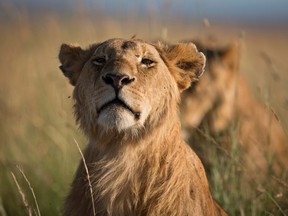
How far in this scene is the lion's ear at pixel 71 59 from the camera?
4.48 m

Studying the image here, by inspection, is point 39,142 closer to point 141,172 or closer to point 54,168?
point 54,168

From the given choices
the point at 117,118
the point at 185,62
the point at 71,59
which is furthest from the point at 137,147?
the point at 71,59

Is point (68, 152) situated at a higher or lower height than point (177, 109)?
lower

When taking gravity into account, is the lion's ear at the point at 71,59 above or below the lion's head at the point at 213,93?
above

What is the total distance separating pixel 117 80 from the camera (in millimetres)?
3768

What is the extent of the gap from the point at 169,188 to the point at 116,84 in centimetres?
70

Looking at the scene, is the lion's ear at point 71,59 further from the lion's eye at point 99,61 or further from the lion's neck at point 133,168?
the lion's neck at point 133,168

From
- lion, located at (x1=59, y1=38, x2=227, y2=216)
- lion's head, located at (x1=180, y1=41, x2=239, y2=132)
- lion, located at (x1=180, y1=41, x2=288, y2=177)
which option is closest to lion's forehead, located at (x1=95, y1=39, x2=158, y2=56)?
lion, located at (x1=59, y1=38, x2=227, y2=216)

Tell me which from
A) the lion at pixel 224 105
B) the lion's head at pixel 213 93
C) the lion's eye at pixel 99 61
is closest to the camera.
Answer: the lion's eye at pixel 99 61

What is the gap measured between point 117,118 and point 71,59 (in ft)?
2.69

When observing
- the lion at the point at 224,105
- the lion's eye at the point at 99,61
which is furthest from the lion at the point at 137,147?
the lion at the point at 224,105

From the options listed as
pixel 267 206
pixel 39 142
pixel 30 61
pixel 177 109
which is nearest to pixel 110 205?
pixel 177 109

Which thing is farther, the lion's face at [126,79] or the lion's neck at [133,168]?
the lion's neck at [133,168]

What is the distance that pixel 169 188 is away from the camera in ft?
13.3
